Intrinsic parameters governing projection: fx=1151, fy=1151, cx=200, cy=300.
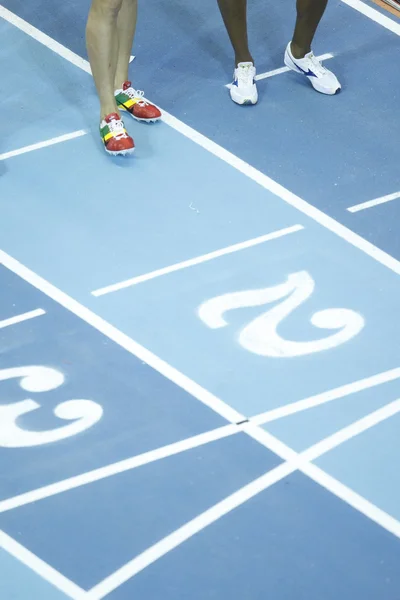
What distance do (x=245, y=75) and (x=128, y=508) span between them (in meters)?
3.68

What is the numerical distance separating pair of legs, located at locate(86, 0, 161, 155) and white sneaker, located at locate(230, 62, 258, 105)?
0.60m

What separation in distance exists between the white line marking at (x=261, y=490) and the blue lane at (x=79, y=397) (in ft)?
1.27

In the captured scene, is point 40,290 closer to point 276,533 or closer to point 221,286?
point 221,286

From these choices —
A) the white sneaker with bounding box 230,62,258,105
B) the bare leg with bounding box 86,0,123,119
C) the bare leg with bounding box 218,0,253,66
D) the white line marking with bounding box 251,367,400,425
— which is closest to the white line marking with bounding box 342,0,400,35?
the bare leg with bounding box 218,0,253,66

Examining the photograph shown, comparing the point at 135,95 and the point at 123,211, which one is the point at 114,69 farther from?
the point at 123,211

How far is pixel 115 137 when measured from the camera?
721 centimetres

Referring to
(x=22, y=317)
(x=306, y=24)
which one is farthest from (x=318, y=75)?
(x=22, y=317)

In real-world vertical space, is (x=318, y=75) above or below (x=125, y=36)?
below

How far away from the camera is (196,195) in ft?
23.2

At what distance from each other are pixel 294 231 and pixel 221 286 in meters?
0.68

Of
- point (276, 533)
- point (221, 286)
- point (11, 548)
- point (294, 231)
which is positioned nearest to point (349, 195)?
point (294, 231)

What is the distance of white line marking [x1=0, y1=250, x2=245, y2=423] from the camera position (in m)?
5.72

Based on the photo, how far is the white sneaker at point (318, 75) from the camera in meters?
7.98

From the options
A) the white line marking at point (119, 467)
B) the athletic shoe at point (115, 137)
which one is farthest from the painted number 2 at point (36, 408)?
the athletic shoe at point (115, 137)
